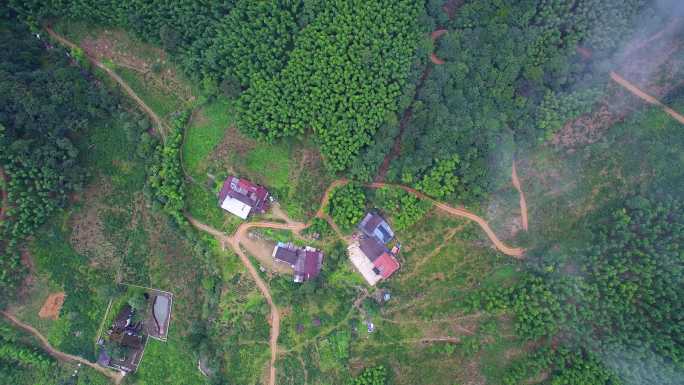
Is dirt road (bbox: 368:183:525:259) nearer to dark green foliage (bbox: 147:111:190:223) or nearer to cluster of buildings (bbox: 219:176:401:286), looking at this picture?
cluster of buildings (bbox: 219:176:401:286)

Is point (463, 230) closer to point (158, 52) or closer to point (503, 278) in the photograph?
point (503, 278)

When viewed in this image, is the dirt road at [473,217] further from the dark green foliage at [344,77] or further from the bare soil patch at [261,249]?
the bare soil patch at [261,249]

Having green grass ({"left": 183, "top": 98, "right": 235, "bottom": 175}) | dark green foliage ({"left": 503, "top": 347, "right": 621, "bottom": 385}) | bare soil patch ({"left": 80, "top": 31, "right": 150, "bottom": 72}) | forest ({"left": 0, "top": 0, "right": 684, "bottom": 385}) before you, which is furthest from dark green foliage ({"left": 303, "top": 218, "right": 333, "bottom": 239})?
bare soil patch ({"left": 80, "top": 31, "right": 150, "bottom": 72})

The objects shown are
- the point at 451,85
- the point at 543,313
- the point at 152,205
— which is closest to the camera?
the point at 543,313

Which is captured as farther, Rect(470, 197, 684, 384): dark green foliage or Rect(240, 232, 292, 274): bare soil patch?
Rect(240, 232, 292, 274): bare soil patch

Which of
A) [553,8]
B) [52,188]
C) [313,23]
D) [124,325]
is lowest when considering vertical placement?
[124,325]

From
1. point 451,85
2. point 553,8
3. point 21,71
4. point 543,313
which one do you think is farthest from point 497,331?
point 21,71
